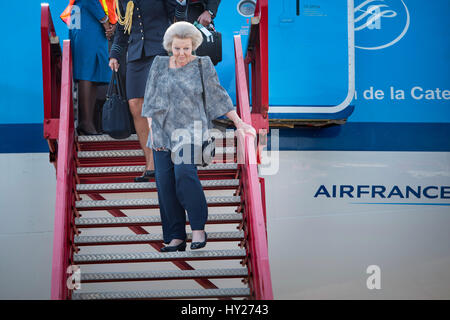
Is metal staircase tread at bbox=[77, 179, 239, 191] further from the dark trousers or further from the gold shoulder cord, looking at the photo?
the gold shoulder cord

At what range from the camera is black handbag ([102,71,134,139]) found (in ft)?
12.0

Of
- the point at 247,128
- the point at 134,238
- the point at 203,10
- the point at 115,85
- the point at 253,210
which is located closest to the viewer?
the point at 247,128

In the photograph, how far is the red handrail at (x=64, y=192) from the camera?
2857 mm

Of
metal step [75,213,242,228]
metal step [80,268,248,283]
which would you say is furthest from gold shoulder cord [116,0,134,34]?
metal step [80,268,248,283]

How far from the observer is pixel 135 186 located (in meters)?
3.44

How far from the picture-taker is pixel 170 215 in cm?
299

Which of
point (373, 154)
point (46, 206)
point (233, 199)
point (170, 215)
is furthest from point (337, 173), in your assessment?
point (46, 206)

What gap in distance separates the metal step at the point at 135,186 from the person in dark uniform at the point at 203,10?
4.23ft

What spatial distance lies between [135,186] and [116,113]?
2.07 ft

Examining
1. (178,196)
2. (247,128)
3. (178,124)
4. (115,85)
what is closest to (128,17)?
(115,85)

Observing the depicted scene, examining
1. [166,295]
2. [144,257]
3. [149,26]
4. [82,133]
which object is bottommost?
[166,295]

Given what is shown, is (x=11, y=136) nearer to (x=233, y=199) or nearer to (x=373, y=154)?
(x=233, y=199)

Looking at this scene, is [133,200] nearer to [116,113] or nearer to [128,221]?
[128,221]
